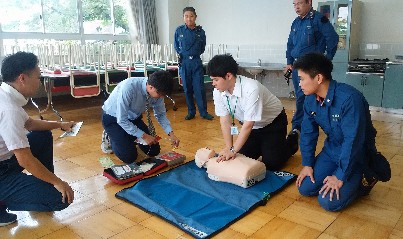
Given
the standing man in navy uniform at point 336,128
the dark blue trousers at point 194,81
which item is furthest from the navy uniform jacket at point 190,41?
the standing man in navy uniform at point 336,128

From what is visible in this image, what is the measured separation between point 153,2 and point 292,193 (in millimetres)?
5875

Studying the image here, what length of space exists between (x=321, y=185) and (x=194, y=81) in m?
2.99

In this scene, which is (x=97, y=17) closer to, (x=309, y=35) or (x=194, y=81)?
(x=194, y=81)

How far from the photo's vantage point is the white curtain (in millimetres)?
6805

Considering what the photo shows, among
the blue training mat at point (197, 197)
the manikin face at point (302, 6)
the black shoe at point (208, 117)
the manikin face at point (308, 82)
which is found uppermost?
the manikin face at point (302, 6)

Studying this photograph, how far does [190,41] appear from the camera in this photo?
4.75 m

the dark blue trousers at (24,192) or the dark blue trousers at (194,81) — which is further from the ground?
the dark blue trousers at (194,81)

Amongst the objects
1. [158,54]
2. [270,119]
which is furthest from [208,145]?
[158,54]

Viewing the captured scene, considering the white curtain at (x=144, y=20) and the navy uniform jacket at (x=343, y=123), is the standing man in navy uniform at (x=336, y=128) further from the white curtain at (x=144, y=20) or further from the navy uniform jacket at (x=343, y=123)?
the white curtain at (x=144, y=20)

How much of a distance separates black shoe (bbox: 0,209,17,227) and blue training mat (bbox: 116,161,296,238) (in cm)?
62

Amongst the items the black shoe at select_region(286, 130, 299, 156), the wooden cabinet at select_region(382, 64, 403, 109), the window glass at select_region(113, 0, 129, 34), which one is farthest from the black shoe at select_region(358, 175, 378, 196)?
the window glass at select_region(113, 0, 129, 34)

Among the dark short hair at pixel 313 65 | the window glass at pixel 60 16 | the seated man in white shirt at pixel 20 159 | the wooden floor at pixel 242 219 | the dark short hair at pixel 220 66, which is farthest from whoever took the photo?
the window glass at pixel 60 16

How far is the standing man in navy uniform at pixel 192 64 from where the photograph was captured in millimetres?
4758

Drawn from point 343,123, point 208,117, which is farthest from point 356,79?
point 343,123
